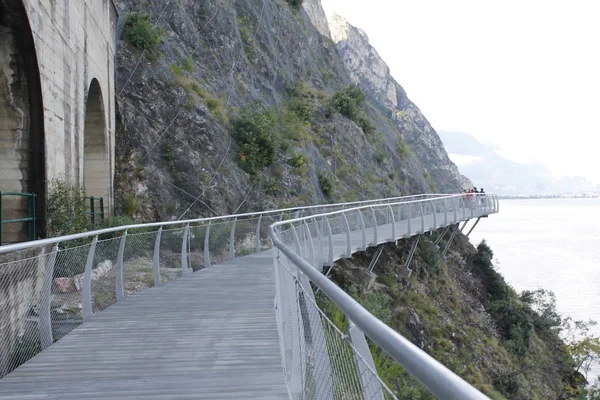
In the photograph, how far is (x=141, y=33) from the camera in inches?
915

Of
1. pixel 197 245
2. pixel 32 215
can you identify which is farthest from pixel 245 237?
pixel 32 215

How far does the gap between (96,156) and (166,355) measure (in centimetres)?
1439

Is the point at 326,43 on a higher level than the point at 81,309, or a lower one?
higher

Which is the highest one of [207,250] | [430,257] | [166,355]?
[207,250]

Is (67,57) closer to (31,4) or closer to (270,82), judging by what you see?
(31,4)

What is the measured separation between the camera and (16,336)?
582cm

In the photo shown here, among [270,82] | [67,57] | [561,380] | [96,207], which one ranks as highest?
[270,82]

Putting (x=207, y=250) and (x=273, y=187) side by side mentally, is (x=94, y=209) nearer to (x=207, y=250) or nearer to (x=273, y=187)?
(x=207, y=250)

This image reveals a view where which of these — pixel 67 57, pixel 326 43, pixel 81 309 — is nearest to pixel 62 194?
pixel 67 57

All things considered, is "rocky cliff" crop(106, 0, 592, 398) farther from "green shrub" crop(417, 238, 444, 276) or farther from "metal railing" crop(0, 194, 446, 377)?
"metal railing" crop(0, 194, 446, 377)

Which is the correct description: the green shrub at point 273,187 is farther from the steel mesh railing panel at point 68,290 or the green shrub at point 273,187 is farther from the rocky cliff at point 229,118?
the steel mesh railing panel at point 68,290

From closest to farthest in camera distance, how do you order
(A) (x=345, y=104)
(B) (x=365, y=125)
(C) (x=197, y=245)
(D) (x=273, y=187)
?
(C) (x=197, y=245), (D) (x=273, y=187), (A) (x=345, y=104), (B) (x=365, y=125)

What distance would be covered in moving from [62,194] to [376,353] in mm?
7067

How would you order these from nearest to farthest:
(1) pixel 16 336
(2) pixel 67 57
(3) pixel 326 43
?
(1) pixel 16 336, (2) pixel 67 57, (3) pixel 326 43
